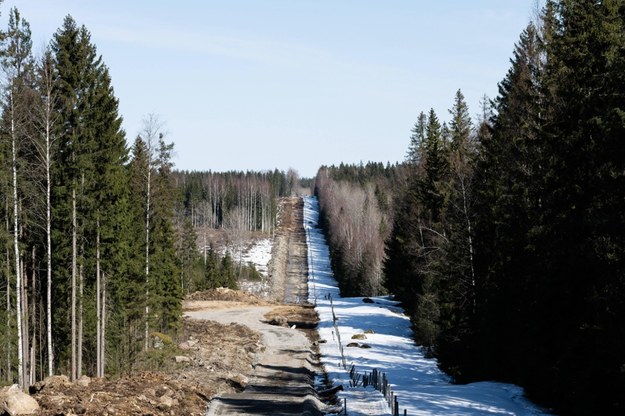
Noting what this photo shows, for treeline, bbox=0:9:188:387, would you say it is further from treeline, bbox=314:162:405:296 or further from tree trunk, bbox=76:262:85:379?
treeline, bbox=314:162:405:296

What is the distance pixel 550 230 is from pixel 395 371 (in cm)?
1775

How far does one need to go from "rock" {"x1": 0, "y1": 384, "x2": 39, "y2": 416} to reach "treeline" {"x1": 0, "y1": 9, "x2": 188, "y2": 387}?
21.9ft

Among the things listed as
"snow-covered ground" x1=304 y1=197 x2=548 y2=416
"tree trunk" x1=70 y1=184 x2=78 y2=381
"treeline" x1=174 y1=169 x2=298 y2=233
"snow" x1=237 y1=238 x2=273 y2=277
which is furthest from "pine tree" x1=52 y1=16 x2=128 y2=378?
"treeline" x1=174 y1=169 x2=298 y2=233

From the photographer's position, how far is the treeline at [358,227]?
3497 inches

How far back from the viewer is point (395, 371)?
3609 cm

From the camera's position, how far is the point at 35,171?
25.5 metres

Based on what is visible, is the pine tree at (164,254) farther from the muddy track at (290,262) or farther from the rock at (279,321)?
the muddy track at (290,262)

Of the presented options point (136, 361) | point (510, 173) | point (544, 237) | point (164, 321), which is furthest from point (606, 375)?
point (164, 321)

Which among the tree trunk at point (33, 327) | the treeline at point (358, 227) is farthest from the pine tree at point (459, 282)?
the treeline at point (358, 227)

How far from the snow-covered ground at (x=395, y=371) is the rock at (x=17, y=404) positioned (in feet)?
34.0

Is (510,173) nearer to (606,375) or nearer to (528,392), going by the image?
(528,392)

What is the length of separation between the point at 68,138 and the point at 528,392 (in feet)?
68.9

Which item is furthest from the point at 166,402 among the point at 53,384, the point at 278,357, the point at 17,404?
the point at 278,357

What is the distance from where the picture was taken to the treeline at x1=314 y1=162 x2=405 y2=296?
88.8 metres
